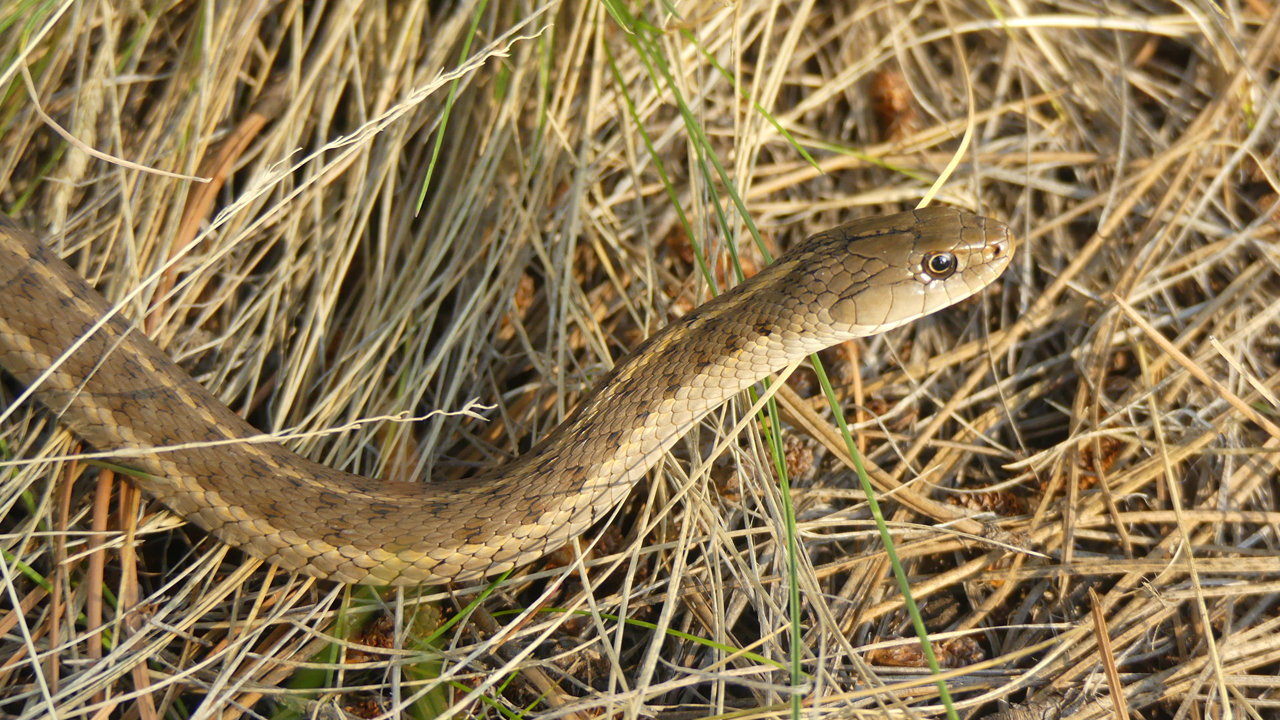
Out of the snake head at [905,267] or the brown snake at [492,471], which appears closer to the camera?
the brown snake at [492,471]

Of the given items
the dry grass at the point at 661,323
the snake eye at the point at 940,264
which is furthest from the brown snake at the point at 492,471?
the dry grass at the point at 661,323

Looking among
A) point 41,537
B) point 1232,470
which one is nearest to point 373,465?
point 41,537

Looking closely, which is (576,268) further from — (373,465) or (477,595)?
(477,595)

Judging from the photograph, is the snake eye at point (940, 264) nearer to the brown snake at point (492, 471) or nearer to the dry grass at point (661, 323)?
the brown snake at point (492, 471)

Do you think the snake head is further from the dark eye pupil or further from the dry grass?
the dry grass

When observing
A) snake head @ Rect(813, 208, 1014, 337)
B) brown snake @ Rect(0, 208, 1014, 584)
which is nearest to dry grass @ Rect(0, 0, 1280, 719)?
brown snake @ Rect(0, 208, 1014, 584)

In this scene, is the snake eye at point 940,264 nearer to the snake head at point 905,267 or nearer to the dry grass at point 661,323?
the snake head at point 905,267
